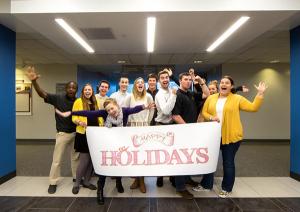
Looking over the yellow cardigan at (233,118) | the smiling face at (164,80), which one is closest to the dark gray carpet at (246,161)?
the yellow cardigan at (233,118)

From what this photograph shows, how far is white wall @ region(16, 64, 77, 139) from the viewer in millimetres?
9016

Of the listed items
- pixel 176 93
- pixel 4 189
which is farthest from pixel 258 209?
pixel 4 189

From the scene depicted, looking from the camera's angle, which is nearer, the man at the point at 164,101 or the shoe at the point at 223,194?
the man at the point at 164,101

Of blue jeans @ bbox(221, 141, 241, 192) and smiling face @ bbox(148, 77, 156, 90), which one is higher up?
smiling face @ bbox(148, 77, 156, 90)

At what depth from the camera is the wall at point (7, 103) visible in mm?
4258

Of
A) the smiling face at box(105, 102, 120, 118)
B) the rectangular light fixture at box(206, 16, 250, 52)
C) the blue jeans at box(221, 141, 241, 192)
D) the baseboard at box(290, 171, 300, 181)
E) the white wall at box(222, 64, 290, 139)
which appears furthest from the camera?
the white wall at box(222, 64, 290, 139)

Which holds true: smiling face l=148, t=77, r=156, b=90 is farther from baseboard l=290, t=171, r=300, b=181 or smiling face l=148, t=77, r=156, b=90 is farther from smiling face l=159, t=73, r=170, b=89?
baseboard l=290, t=171, r=300, b=181

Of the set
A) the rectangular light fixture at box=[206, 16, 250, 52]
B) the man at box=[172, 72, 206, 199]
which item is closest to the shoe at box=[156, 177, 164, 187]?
the man at box=[172, 72, 206, 199]

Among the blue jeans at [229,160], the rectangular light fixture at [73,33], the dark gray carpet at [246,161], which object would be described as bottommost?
the dark gray carpet at [246,161]

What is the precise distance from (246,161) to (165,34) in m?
3.35

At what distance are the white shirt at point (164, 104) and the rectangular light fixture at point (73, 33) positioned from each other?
194cm

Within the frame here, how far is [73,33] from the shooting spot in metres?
4.76

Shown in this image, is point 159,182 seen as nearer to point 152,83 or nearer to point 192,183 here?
point 192,183

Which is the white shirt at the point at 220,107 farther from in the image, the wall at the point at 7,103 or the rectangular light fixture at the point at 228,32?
the wall at the point at 7,103
